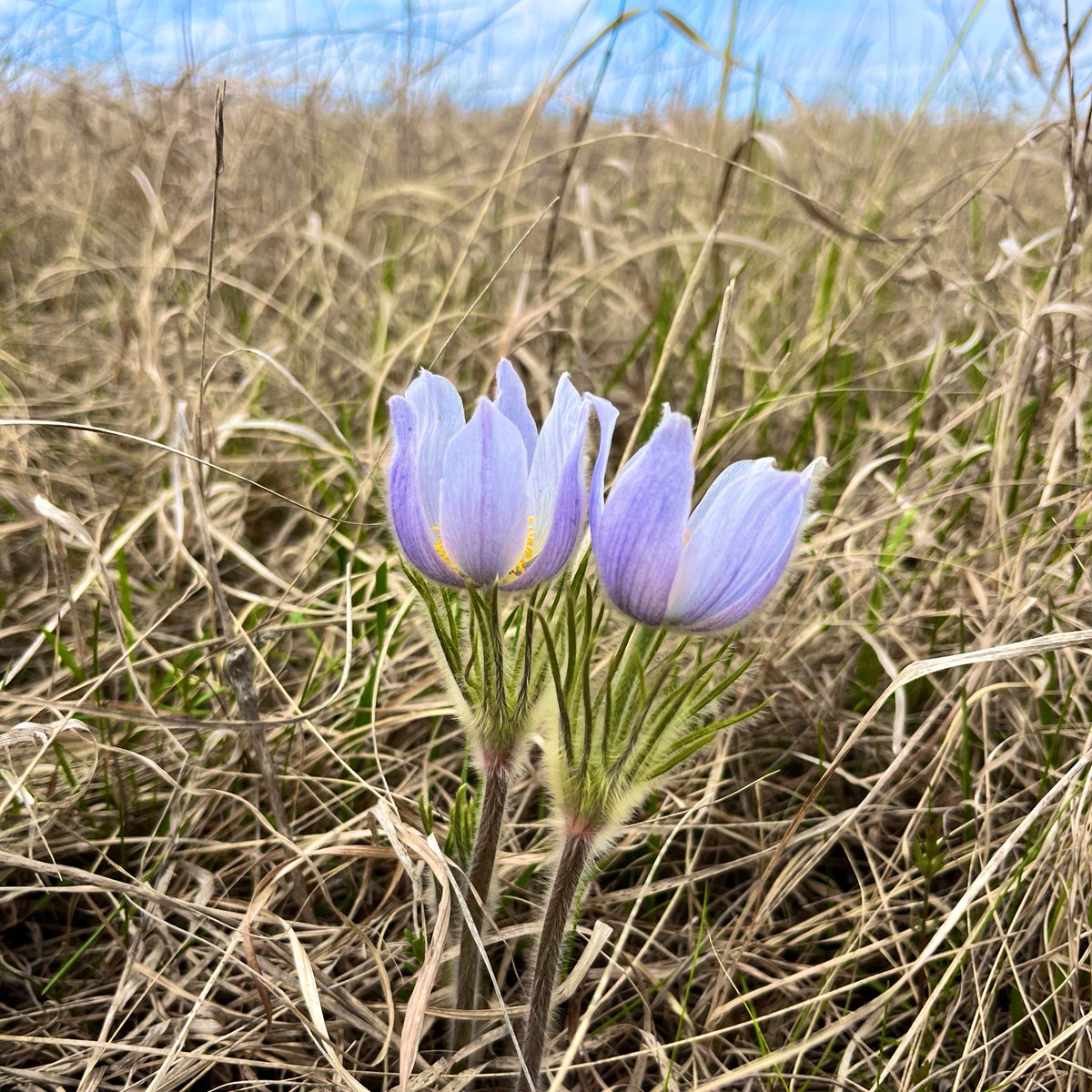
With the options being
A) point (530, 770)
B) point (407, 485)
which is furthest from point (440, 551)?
point (530, 770)

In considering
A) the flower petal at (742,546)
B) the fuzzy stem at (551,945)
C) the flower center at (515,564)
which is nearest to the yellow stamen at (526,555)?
the flower center at (515,564)

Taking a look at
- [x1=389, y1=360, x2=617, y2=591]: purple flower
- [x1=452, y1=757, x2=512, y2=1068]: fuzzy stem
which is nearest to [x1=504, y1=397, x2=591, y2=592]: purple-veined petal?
[x1=389, y1=360, x2=617, y2=591]: purple flower

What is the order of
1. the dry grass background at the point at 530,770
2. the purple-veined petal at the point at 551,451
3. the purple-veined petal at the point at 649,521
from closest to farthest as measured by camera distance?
the purple-veined petal at the point at 649,521, the purple-veined petal at the point at 551,451, the dry grass background at the point at 530,770

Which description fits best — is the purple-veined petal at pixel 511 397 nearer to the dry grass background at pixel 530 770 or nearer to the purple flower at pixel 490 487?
the purple flower at pixel 490 487

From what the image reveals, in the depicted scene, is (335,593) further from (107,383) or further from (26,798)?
(107,383)

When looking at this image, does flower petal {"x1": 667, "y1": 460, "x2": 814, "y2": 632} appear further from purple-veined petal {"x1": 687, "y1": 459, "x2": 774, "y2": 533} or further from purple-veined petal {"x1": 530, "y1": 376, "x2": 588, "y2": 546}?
purple-veined petal {"x1": 530, "y1": 376, "x2": 588, "y2": 546}

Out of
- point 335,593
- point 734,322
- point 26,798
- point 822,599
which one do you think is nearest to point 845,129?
point 734,322

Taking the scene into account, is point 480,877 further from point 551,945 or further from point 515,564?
point 515,564
